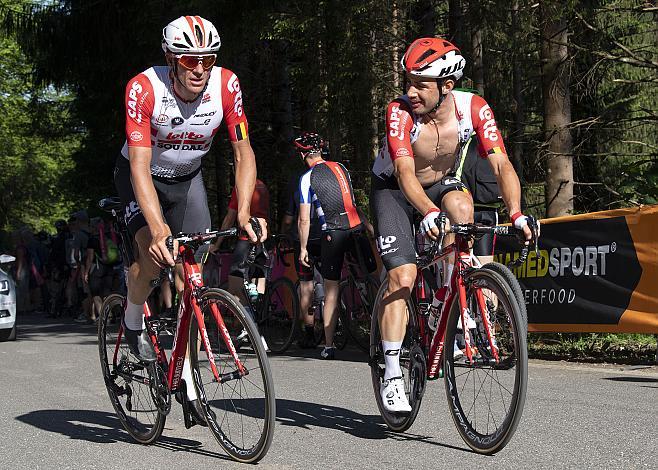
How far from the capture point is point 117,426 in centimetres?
720

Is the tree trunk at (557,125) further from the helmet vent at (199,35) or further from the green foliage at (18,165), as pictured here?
the green foliage at (18,165)

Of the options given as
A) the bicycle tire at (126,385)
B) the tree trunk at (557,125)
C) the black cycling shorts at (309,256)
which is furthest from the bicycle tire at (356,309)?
the bicycle tire at (126,385)

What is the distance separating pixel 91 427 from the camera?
716 cm

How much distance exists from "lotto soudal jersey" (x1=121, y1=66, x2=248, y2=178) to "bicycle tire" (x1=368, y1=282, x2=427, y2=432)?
1.27 meters

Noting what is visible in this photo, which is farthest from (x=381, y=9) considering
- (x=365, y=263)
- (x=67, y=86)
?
(x=67, y=86)

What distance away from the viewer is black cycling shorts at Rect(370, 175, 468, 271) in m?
6.20

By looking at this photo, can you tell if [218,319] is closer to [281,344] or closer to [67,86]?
[281,344]

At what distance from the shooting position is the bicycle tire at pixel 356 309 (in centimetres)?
1159

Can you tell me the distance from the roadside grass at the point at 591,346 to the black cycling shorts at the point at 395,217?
4.54 meters

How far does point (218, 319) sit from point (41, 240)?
23206 mm

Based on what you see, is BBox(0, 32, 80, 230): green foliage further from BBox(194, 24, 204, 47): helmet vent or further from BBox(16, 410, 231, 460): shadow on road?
BBox(194, 24, 204, 47): helmet vent

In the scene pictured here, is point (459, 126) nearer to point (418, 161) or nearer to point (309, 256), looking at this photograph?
point (418, 161)

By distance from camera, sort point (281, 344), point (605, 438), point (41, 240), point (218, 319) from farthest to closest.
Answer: point (41, 240) < point (281, 344) < point (605, 438) < point (218, 319)

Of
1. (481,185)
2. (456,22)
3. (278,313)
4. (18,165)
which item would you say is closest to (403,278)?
(481,185)
